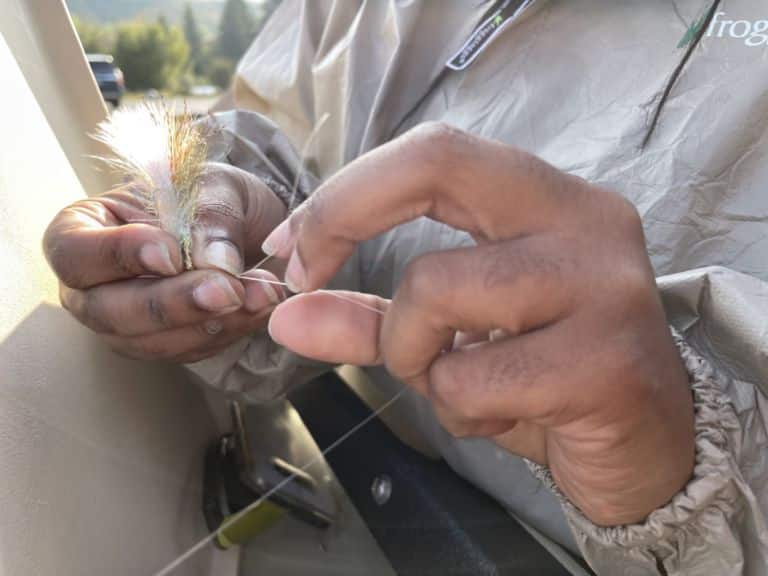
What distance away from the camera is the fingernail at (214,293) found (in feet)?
2.00

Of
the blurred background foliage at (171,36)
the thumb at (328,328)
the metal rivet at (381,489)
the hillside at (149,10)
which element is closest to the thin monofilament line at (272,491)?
the metal rivet at (381,489)

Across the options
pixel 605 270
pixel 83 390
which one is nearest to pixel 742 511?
pixel 605 270

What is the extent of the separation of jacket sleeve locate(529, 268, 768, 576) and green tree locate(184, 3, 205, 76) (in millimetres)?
1664

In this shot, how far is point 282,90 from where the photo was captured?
3.94 feet

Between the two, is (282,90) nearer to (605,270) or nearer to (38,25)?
(38,25)

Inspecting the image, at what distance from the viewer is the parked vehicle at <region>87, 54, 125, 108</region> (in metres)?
1.09

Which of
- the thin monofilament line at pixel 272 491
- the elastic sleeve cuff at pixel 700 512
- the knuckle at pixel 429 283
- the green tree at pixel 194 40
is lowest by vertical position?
the thin monofilament line at pixel 272 491

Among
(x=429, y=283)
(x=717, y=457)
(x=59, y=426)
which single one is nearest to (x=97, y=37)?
(x=59, y=426)

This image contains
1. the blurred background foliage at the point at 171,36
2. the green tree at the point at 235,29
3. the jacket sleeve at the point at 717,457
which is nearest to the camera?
the jacket sleeve at the point at 717,457

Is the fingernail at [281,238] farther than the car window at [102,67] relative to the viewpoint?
No

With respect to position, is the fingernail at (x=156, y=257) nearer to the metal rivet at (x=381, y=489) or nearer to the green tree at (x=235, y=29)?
the metal rivet at (x=381, y=489)

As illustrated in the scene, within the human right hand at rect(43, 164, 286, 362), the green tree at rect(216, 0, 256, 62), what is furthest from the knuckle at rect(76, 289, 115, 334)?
the green tree at rect(216, 0, 256, 62)

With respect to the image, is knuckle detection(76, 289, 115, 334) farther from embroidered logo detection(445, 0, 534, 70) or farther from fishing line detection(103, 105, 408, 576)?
embroidered logo detection(445, 0, 534, 70)

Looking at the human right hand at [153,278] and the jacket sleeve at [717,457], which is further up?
the human right hand at [153,278]
